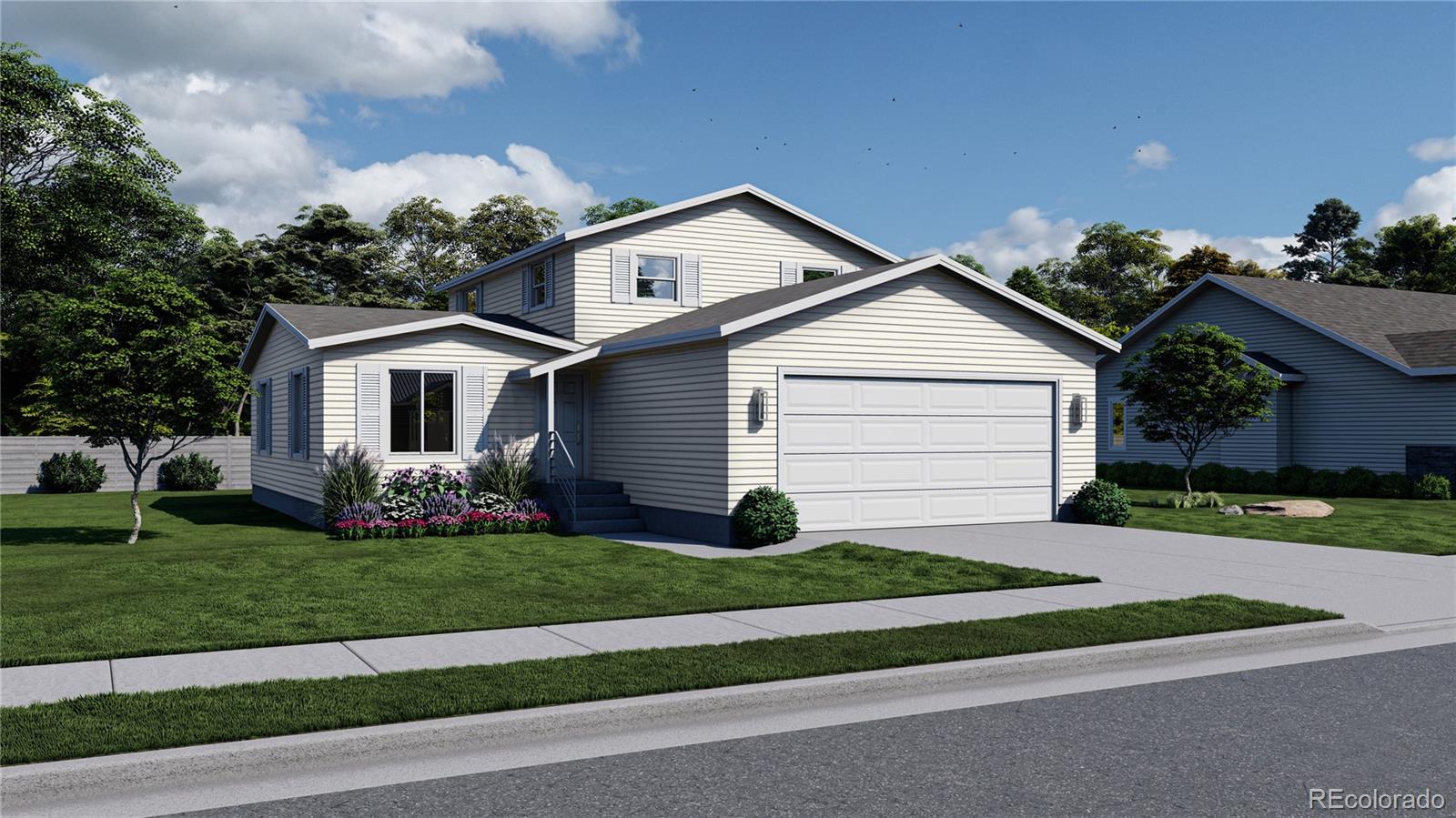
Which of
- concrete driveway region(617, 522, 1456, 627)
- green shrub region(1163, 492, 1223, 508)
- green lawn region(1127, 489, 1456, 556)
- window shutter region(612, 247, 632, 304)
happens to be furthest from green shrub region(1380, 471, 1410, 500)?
window shutter region(612, 247, 632, 304)

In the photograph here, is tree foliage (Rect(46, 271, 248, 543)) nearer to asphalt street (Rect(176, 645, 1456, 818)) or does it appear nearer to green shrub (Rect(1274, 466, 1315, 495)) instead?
asphalt street (Rect(176, 645, 1456, 818))

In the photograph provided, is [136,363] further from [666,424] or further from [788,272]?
[788,272]

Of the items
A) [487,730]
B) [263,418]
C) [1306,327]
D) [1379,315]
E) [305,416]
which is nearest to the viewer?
[487,730]

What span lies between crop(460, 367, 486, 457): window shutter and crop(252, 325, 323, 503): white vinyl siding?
8.17ft

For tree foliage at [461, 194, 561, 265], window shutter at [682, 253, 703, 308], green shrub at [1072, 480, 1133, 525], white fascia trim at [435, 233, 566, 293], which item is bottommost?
green shrub at [1072, 480, 1133, 525]

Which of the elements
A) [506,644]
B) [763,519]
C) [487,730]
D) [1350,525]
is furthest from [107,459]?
[1350,525]

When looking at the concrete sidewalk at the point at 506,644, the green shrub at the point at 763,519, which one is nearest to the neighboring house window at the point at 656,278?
the green shrub at the point at 763,519

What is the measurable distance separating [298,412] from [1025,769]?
1869cm

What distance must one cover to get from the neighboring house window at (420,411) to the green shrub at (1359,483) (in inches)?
888

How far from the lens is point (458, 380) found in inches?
804

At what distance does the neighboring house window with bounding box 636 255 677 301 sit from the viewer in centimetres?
2350

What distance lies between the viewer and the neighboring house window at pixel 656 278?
23.5m

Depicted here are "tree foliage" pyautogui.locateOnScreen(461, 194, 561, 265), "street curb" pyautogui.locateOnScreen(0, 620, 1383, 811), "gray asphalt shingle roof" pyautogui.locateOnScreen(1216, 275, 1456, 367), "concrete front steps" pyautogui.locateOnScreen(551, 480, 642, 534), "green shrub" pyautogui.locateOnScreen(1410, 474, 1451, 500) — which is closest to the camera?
"street curb" pyautogui.locateOnScreen(0, 620, 1383, 811)

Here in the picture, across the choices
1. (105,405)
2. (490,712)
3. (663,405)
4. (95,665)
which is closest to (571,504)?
(663,405)
